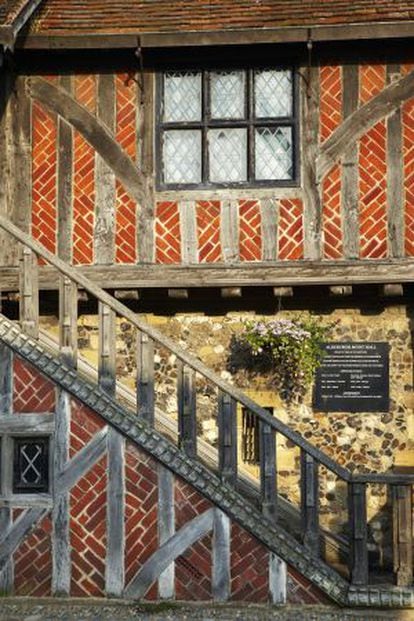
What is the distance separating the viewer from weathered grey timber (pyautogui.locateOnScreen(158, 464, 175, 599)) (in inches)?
266

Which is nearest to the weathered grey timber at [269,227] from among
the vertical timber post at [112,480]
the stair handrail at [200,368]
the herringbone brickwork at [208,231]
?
the herringbone brickwork at [208,231]

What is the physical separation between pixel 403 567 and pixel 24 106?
6.03 m

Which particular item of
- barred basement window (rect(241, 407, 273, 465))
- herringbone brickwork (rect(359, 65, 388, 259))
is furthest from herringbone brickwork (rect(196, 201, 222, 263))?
barred basement window (rect(241, 407, 273, 465))

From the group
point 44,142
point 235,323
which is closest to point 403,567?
point 235,323

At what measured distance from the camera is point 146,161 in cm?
888

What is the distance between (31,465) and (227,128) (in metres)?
4.08

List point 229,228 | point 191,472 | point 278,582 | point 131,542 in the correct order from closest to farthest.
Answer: point 278,582
point 191,472
point 131,542
point 229,228

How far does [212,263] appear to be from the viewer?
28.6ft

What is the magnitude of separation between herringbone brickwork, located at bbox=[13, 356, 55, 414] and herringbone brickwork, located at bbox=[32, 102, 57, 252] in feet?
6.91

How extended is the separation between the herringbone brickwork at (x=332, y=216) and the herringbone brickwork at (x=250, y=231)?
27.0 inches

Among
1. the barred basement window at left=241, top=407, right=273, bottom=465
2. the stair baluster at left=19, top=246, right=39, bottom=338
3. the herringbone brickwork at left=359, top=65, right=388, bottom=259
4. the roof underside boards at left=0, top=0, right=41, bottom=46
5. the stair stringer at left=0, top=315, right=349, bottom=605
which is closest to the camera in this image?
the stair stringer at left=0, top=315, right=349, bottom=605

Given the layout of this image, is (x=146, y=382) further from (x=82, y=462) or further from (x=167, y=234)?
(x=167, y=234)

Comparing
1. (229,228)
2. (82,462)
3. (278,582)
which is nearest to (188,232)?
(229,228)

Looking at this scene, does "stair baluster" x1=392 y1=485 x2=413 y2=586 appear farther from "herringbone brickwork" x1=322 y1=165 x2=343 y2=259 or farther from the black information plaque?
"herringbone brickwork" x1=322 y1=165 x2=343 y2=259
